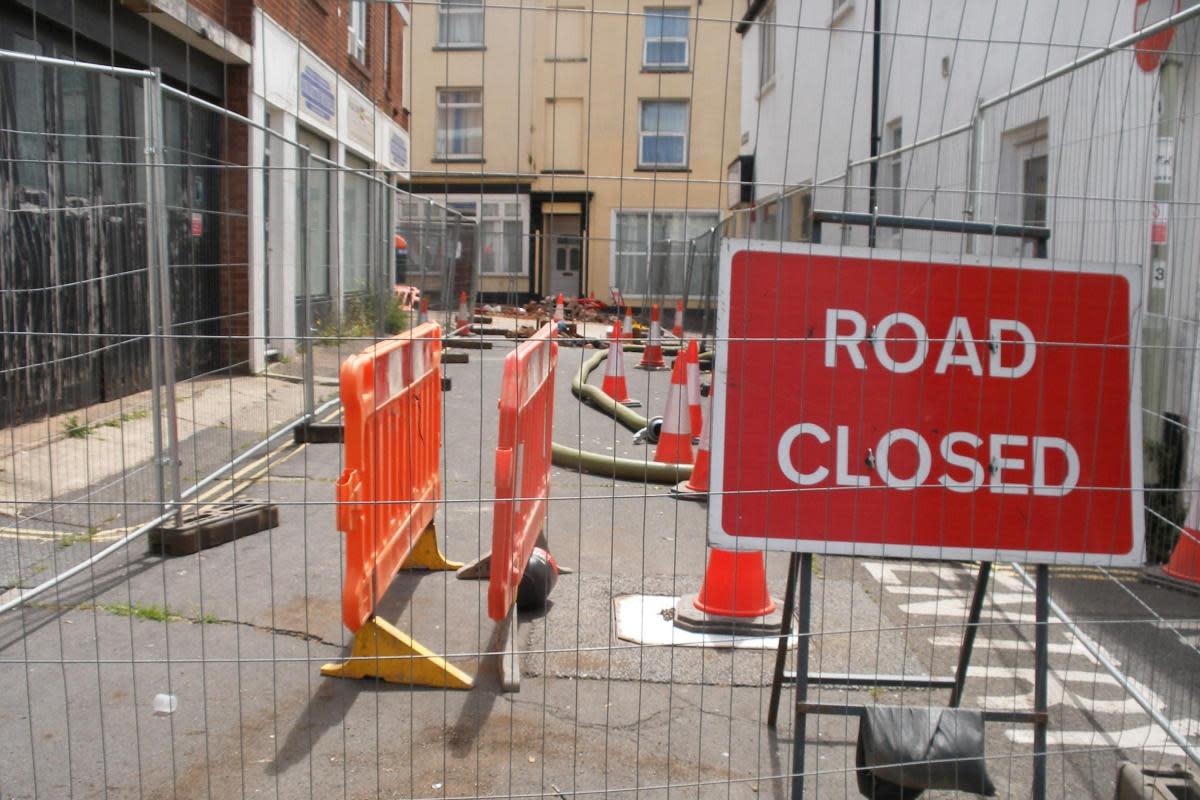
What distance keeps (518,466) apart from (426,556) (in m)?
1.53

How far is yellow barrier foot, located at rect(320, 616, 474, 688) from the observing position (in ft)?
13.2

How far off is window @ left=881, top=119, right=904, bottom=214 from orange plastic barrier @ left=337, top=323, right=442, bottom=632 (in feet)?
16.3

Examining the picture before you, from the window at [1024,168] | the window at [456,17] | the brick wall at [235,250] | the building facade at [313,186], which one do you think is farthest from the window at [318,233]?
the window at [1024,168]

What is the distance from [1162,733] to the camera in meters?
3.93

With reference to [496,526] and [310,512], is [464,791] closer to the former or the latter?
[496,526]

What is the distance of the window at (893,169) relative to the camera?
9.43m

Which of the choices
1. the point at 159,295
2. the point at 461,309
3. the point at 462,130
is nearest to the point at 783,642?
the point at 462,130

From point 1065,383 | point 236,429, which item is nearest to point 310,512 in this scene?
point 236,429

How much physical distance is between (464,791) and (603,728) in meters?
0.63

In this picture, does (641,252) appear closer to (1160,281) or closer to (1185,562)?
(1160,281)

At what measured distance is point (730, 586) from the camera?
4.84 meters

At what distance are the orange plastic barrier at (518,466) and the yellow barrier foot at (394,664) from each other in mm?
299

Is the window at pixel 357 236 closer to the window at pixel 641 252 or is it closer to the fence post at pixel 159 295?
the fence post at pixel 159 295

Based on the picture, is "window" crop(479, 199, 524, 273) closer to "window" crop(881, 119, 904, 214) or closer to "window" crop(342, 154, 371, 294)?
"window" crop(342, 154, 371, 294)
